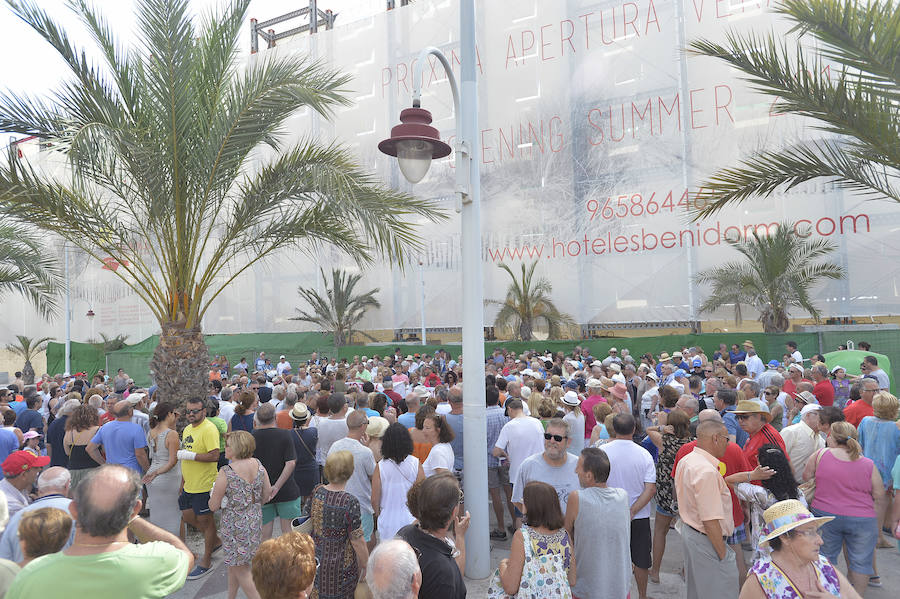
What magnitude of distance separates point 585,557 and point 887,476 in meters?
3.89

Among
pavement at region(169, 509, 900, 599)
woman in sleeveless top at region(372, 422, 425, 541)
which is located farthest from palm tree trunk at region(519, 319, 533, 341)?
woman in sleeveless top at region(372, 422, 425, 541)

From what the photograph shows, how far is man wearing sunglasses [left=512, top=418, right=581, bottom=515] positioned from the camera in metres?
4.19

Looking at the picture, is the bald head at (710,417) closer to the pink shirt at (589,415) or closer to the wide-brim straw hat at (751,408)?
the wide-brim straw hat at (751,408)

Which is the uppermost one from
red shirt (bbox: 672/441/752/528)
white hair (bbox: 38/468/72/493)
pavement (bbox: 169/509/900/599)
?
white hair (bbox: 38/468/72/493)

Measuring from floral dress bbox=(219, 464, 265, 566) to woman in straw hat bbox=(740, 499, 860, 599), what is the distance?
3324 mm

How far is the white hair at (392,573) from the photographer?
7.69 feet

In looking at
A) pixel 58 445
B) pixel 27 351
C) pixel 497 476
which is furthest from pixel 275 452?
pixel 27 351

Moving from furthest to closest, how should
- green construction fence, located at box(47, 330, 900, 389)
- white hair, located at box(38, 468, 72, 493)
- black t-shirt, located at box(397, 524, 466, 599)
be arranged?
1. green construction fence, located at box(47, 330, 900, 389)
2. white hair, located at box(38, 468, 72, 493)
3. black t-shirt, located at box(397, 524, 466, 599)

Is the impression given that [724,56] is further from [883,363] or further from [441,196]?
[441,196]

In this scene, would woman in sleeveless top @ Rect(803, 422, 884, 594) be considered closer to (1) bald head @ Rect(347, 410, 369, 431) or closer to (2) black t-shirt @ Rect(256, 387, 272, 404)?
(1) bald head @ Rect(347, 410, 369, 431)

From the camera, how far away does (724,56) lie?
6.29 metres

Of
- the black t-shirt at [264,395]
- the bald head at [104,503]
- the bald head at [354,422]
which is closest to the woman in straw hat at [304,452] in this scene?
the bald head at [354,422]

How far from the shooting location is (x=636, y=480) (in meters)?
4.38

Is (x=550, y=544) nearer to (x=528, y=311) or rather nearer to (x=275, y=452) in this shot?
(x=275, y=452)
